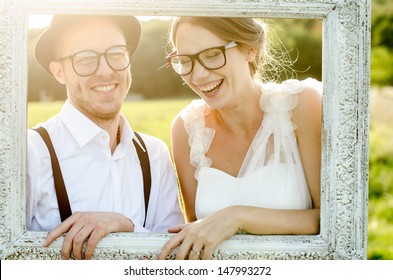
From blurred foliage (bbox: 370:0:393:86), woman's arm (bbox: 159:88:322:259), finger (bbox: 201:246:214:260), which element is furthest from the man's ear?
blurred foliage (bbox: 370:0:393:86)

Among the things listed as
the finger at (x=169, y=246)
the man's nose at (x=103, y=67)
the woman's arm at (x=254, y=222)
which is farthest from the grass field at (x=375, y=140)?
the finger at (x=169, y=246)

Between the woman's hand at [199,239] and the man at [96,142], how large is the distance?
272 millimetres

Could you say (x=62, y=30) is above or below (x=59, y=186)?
above

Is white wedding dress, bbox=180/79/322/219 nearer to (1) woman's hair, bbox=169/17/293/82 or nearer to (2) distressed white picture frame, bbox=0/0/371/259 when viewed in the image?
(1) woman's hair, bbox=169/17/293/82

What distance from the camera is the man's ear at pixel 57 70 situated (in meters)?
2.24

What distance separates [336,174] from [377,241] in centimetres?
348

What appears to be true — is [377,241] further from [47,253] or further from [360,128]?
[47,253]

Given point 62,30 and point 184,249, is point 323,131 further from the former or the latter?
point 62,30

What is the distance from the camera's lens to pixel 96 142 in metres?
2.12

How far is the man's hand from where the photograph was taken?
1.64 meters

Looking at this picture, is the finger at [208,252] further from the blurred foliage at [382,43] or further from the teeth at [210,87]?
the blurred foliage at [382,43]

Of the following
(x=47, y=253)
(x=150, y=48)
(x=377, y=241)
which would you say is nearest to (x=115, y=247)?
(x=47, y=253)

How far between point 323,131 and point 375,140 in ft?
21.5

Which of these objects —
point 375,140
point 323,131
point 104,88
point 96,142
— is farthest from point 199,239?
point 375,140
